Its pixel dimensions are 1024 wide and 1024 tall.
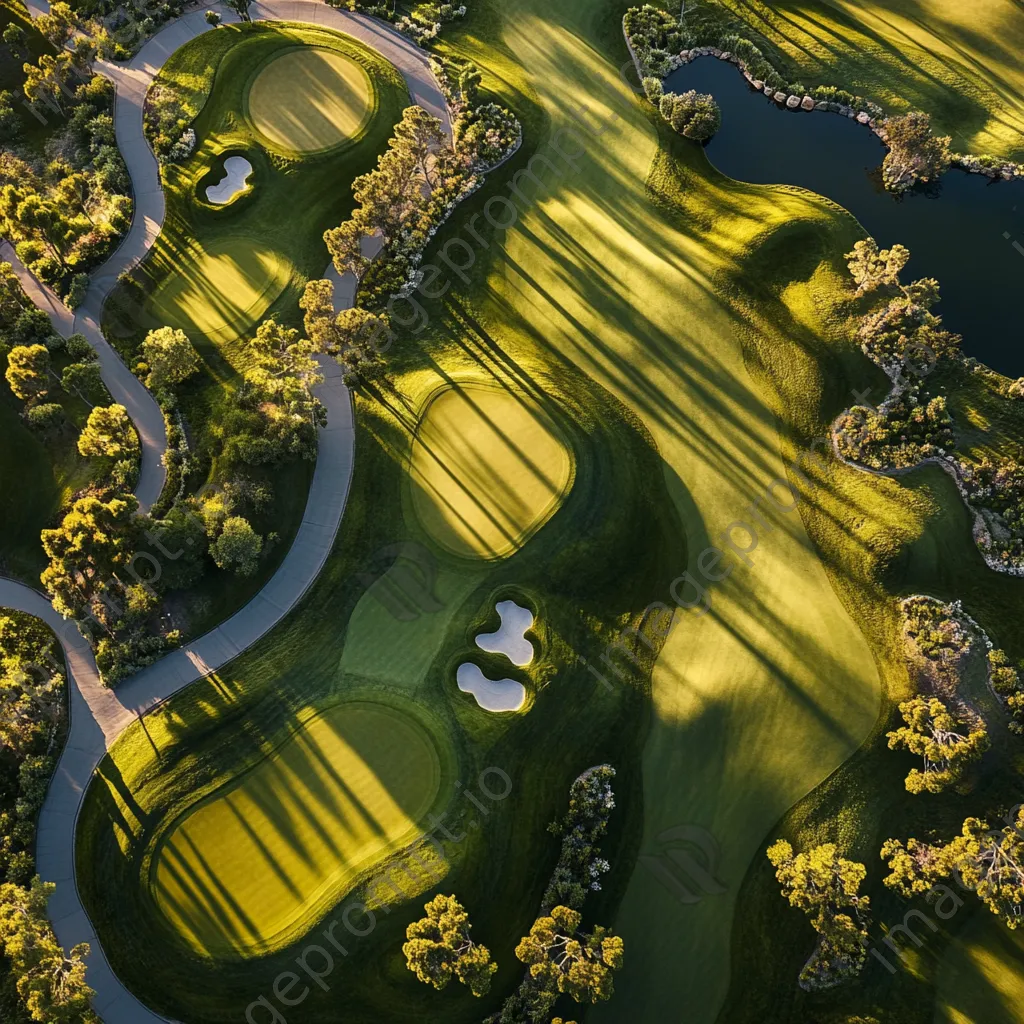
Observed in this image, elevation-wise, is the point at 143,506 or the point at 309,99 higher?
the point at 309,99

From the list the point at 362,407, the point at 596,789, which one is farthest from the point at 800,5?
the point at 596,789

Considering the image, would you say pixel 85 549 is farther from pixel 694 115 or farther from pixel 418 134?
pixel 694 115

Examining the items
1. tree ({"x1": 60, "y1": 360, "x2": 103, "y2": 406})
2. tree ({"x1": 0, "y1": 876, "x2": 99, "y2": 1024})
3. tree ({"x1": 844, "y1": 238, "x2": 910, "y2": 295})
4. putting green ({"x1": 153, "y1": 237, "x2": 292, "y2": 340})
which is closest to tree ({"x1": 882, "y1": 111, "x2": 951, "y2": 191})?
tree ({"x1": 844, "y1": 238, "x2": 910, "y2": 295})

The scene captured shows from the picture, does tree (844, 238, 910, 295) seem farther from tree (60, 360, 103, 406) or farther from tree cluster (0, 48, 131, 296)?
tree cluster (0, 48, 131, 296)

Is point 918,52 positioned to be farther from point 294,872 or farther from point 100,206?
point 294,872

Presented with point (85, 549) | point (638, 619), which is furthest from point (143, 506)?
point (638, 619)

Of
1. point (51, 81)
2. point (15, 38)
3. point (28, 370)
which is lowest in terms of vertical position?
point (28, 370)
